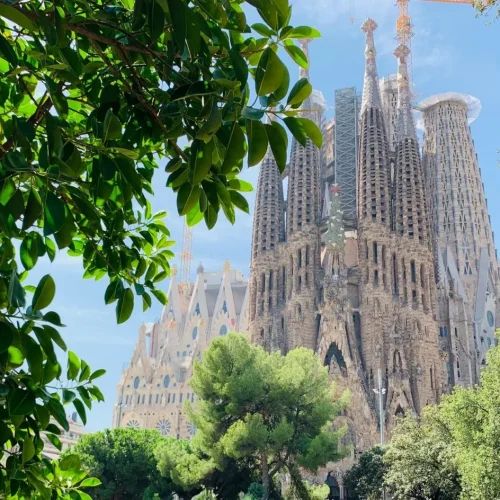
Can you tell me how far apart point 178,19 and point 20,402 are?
143 centimetres

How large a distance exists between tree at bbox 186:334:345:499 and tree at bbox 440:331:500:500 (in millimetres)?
7027

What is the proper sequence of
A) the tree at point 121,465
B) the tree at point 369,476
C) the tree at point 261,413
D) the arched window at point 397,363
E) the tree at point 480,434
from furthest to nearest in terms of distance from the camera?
the arched window at point 397,363 → the tree at point 369,476 → the tree at point 121,465 → the tree at point 261,413 → the tree at point 480,434

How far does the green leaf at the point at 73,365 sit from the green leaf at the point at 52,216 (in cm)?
95

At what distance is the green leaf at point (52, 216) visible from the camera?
220 cm

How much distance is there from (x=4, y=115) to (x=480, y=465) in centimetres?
1632

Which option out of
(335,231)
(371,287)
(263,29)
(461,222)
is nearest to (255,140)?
(263,29)

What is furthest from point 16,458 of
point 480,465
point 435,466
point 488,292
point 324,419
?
point 488,292

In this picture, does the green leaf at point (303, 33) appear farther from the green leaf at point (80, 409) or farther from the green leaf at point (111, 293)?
the green leaf at point (80, 409)

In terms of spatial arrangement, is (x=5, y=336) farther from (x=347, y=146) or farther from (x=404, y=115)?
(x=347, y=146)

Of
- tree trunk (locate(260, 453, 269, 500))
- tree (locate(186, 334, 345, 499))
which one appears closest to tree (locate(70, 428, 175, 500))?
tree (locate(186, 334, 345, 499))

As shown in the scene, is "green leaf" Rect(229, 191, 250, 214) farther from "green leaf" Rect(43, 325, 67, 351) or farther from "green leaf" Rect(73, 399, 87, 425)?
"green leaf" Rect(73, 399, 87, 425)

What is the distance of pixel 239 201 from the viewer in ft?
9.23

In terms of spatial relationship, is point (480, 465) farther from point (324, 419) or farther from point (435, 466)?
point (324, 419)

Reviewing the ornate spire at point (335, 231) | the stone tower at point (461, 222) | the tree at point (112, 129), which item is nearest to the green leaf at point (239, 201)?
the tree at point (112, 129)
